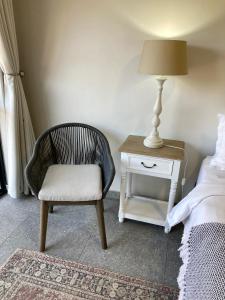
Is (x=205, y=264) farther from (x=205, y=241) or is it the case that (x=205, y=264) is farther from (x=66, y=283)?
(x=66, y=283)

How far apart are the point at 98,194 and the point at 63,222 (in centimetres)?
62

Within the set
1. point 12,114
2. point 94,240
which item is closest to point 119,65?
point 12,114

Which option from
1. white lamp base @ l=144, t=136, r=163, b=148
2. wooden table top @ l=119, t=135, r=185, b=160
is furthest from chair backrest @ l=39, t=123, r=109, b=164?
white lamp base @ l=144, t=136, r=163, b=148

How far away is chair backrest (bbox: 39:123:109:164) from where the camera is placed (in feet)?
6.84

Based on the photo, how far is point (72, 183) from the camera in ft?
5.83

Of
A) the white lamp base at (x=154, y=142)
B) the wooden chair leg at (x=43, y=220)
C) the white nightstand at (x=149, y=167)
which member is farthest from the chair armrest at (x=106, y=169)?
the wooden chair leg at (x=43, y=220)

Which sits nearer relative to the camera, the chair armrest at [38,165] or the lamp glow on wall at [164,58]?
the lamp glow on wall at [164,58]

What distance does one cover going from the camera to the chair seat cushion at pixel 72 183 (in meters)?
1.68

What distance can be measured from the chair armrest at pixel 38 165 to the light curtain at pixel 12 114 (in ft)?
0.96

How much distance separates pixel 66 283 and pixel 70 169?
80 centimetres

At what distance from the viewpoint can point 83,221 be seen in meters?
2.14

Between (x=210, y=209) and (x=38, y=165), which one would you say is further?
(x=38, y=165)

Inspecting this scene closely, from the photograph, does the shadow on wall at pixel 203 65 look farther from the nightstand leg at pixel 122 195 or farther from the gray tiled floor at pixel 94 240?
the gray tiled floor at pixel 94 240

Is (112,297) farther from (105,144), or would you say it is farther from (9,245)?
(105,144)
